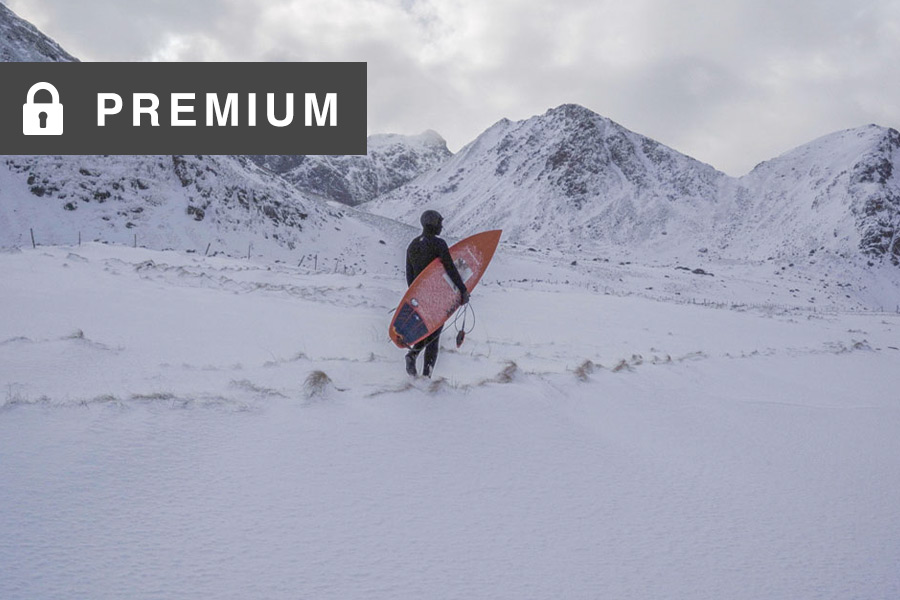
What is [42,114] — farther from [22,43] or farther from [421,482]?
[421,482]

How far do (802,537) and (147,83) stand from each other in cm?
3127

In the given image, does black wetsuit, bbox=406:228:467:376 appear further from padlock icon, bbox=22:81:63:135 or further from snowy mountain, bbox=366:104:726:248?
snowy mountain, bbox=366:104:726:248

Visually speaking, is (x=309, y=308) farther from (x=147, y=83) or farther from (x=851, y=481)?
(x=147, y=83)

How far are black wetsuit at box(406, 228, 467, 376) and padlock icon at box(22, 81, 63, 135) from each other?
29.9 meters

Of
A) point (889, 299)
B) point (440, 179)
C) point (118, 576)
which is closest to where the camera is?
point (118, 576)

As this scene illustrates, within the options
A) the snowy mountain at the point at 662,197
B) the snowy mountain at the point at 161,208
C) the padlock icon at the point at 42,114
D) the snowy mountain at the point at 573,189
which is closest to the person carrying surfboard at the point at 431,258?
the snowy mountain at the point at 161,208

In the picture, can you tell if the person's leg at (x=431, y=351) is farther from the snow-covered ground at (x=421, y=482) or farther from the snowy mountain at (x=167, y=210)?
the snowy mountain at (x=167, y=210)

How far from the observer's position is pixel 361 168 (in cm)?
14375

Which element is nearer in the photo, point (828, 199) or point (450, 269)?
point (450, 269)

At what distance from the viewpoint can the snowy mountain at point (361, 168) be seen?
132m

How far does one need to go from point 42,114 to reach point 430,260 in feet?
102

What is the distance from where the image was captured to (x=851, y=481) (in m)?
2.85

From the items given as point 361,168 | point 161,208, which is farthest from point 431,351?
point 361,168

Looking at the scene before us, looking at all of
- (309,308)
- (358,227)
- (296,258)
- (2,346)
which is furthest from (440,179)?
(2,346)
